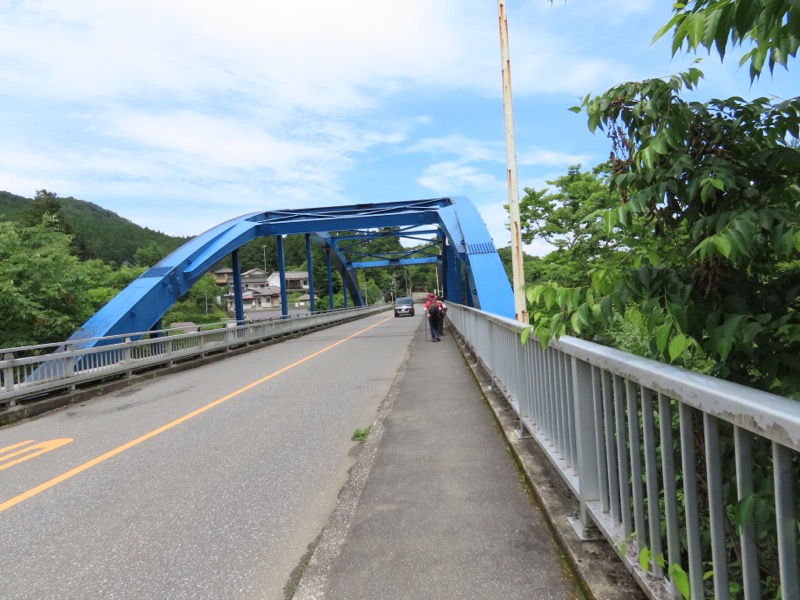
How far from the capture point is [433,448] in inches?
201

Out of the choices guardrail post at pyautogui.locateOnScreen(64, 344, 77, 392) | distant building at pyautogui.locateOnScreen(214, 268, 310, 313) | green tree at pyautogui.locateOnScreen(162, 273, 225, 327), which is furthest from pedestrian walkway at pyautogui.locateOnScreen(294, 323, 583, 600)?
distant building at pyautogui.locateOnScreen(214, 268, 310, 313)

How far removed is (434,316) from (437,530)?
14543 millimetres

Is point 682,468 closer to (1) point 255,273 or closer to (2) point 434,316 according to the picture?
(2) point 434,316

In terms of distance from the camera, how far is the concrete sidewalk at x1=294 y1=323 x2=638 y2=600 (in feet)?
8.61

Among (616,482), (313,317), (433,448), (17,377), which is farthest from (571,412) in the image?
(313,317)

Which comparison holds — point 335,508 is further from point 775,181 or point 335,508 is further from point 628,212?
point 775,181

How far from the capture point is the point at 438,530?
3281 millimetres

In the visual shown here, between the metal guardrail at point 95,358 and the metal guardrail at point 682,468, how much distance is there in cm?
861

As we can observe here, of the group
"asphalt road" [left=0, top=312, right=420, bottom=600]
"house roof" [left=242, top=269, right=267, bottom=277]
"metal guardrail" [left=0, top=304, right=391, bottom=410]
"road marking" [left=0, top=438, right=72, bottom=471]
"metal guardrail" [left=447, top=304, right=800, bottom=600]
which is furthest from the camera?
"house roof" [left=242, top=269, right=267, bottom=277]

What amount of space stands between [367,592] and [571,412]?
4.93ft

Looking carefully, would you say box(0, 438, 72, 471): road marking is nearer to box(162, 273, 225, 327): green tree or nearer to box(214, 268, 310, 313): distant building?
box(162, 273, 225, 327): green tree

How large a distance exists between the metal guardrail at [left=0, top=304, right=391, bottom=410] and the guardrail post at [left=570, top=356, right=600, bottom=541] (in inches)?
343

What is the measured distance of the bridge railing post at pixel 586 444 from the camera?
8.70 feet

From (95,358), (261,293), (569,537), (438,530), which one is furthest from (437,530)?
(261,293)
